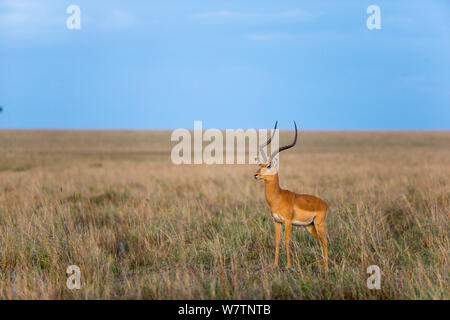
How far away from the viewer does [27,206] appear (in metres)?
11.2

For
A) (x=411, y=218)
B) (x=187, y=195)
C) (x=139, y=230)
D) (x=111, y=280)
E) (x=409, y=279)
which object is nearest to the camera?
(x=409, y=279)

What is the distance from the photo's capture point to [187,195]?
1362 centimetres

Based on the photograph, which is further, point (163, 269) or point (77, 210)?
point (77, 210)

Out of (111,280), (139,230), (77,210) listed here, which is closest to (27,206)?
(77,210)

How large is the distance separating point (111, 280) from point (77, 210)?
5539mm

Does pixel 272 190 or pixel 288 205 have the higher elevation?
pixel 272 190

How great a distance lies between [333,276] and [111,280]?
9.44 ft
